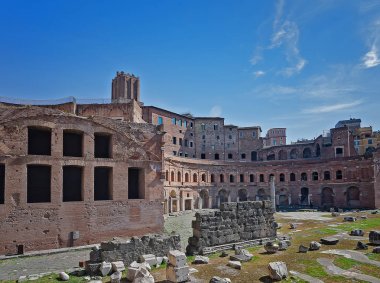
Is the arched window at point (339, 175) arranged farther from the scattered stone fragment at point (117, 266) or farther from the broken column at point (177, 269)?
the scattered stone fragment at point (117, 266)

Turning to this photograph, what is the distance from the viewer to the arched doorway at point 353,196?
143 ft

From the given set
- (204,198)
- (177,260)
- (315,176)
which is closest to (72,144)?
(177,260)

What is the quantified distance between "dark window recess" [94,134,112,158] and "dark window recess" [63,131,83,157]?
109 centimetres

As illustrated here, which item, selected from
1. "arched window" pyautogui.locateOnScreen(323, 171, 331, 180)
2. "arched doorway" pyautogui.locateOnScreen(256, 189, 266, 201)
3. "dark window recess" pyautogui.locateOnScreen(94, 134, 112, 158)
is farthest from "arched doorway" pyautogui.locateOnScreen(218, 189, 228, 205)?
"dark window recess" pyautogui.locateOnScreen(94, 134, 112, 158)

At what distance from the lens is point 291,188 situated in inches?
1956

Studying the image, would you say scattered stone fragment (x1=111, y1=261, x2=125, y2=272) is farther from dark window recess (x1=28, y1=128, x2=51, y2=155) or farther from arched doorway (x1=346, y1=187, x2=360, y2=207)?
arched doorway (x1=346, y1=187, x2=360, y2=207)

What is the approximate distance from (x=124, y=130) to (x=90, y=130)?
2316 millimetres

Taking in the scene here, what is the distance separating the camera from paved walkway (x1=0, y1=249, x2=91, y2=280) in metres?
12.8

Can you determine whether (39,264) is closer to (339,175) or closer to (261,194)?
(339,175)

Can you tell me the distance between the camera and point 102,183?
20.2m

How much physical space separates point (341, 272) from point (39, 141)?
17.0m

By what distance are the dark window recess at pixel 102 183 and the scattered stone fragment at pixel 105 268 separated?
827 centimetres

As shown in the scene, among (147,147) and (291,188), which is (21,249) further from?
(291,188)

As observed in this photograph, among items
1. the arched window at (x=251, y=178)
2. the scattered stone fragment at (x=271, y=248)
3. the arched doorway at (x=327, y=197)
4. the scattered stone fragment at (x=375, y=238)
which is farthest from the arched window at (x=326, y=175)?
the scattered stone fragment at (x=271, y=248)
